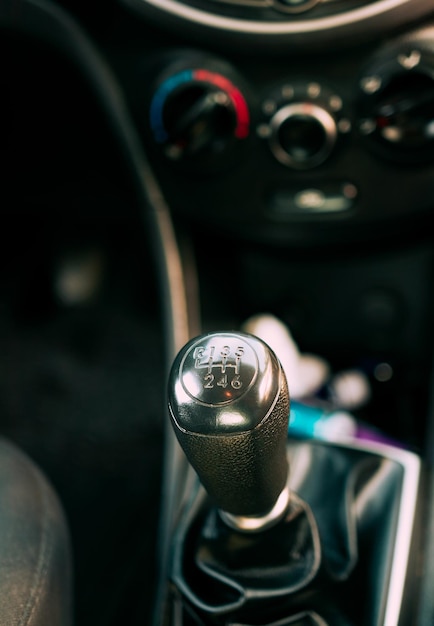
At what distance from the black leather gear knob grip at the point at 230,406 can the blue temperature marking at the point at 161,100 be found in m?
0.40

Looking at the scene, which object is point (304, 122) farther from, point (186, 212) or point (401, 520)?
point (401, 520)

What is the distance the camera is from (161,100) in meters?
0.78

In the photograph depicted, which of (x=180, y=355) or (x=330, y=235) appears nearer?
(x=180, y=355)

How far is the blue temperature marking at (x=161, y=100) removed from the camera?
758 mm

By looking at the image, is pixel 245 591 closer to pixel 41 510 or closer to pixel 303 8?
pixel 41 510

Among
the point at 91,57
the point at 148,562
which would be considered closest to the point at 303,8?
the point at 91,57

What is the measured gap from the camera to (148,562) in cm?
101

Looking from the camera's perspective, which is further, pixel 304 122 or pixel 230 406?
pixel 304 122

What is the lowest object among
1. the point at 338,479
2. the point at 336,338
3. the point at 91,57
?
the point at 338,479

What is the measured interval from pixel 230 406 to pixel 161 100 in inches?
18.4

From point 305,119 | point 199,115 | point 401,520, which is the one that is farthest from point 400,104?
point 401,520

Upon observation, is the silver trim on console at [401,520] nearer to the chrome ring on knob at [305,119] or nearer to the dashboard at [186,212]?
the dashboard at [186,212]

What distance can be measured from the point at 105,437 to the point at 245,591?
2.48 ft

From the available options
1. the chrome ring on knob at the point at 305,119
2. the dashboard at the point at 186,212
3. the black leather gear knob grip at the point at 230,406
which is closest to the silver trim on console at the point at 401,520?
the dashboard at the point at 186,212
